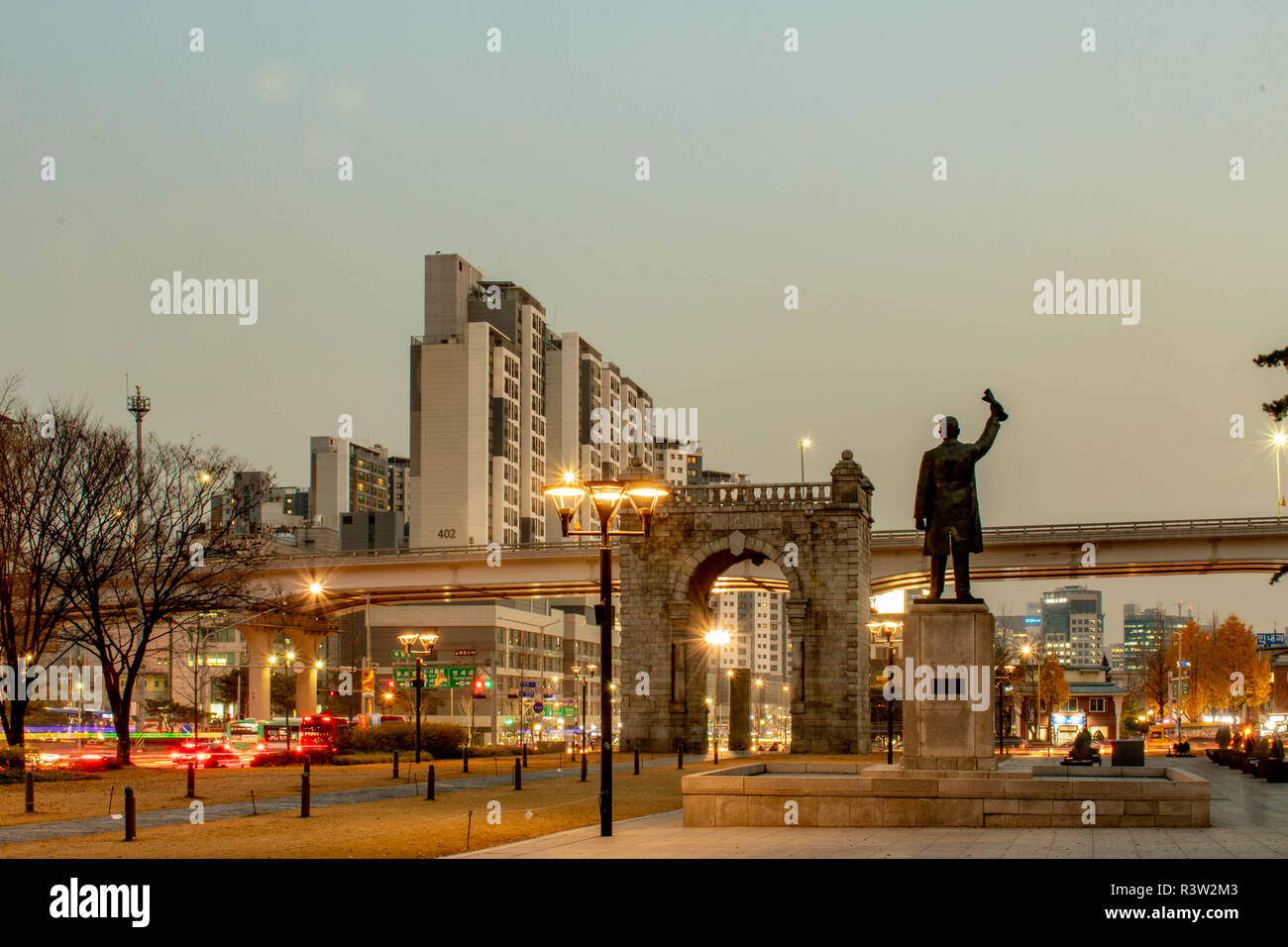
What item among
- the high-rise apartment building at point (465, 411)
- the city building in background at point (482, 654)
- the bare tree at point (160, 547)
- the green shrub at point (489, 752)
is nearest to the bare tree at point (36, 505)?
the bare tree at point (160, 547)

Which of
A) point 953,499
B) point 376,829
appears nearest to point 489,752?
point 376,829

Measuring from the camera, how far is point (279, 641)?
140 m

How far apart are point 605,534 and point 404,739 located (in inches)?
1302

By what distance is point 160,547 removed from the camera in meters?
51.6

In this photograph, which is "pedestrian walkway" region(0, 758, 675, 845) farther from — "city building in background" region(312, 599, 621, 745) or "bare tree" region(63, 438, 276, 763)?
"city building in background" region(312, 599, 621, 745)

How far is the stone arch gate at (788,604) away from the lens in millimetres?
60938

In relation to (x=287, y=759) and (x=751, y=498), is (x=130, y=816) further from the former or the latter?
(x=751, y=498)

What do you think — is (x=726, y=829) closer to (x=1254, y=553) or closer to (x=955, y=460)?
(x=955, y=460)

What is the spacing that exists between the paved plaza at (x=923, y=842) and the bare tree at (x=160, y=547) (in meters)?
31.0

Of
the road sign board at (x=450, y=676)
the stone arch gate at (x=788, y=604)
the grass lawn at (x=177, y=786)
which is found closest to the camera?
the grass lawn at (x=177, y=786)

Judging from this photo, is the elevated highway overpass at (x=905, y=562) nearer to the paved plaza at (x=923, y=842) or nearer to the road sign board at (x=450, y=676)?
the road sign board at (x=450, y=676)

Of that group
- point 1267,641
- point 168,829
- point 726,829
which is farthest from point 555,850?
point 1267,641

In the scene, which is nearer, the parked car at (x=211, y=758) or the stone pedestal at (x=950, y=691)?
the stone pedestal at (x=950, y=691)
